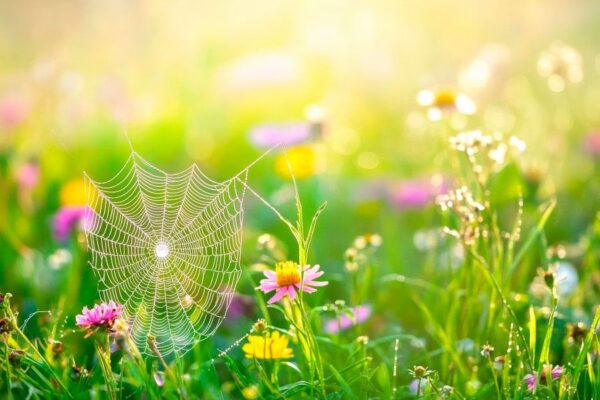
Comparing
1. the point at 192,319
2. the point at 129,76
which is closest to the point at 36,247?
the point at 192,319

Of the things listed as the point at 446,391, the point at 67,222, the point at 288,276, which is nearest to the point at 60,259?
the point at 67,222

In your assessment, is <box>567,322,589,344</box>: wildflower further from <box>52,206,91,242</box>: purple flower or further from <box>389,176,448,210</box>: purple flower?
A: <box>52,206,91,242</box>: purple flower

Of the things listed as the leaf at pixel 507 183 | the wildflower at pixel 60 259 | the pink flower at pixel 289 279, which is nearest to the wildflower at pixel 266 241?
the pink flower at pixel 289 279

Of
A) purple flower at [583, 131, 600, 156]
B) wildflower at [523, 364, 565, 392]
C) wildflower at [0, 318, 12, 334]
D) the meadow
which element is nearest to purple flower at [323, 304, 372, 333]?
the meadow

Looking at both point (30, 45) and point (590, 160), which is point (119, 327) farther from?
point (30, 45)

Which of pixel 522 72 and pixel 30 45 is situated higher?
pixel 30 45

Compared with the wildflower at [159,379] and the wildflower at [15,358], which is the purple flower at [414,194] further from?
the wildflower at [15,358]
